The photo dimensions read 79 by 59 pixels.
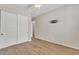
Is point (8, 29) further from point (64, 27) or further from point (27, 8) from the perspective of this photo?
point (64, 27)

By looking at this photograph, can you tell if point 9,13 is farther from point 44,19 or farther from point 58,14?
point 58,14

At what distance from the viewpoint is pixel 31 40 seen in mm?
1333

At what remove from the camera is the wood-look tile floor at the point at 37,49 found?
1253 mm

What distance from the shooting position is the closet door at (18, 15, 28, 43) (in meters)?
1.31

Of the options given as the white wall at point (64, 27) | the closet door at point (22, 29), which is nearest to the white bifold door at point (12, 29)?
the closet door at point (22, 29)

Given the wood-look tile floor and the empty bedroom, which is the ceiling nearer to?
the empty bedroom

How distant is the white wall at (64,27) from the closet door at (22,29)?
0.17m

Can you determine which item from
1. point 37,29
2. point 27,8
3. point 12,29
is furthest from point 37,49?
point 27,8

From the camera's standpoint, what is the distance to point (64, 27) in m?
1.32

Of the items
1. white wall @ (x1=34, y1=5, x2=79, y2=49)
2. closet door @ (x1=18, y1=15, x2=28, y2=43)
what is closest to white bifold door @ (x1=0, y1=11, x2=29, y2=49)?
closet door @ (x1=18, y1=15, x2=28, y2=43)

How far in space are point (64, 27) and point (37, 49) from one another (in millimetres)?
545

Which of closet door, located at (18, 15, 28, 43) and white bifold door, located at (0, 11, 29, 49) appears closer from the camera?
white bifold door, located at (0, 11, 29, 49)

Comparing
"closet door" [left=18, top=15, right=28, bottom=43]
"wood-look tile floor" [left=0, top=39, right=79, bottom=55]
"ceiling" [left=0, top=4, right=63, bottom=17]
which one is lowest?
"wood-look tile floor" [left=0, top=39, right=79, bottom=55]

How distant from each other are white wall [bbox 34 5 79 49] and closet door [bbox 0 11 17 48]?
1.14 feet
